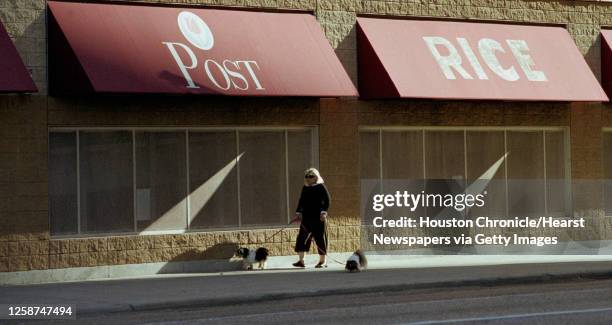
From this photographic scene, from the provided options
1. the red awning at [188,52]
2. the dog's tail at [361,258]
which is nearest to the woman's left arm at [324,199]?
the dog's tail at [361,258]

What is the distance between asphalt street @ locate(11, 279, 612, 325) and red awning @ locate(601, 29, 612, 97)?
8622 millimetres

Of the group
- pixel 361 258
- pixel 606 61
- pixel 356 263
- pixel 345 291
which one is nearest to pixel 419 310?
pixel 345 291

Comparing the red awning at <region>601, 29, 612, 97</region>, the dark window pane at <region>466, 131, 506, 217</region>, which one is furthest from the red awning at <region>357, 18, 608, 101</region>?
the dark window pane at <region>466, 131, 506, 217</region>

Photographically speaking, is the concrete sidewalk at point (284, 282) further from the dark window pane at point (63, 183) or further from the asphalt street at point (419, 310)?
the dark window pane at point (63, 183)

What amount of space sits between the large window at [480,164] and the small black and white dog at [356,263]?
298 centimetres

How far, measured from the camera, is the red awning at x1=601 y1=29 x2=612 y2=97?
84.4 feet

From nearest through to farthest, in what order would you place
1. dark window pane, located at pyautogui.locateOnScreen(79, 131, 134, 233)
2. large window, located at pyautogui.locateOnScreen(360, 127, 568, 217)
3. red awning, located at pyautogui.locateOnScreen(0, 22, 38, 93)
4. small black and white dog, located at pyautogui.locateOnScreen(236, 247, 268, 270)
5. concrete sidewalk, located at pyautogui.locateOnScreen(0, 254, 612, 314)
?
concrete sidewalk, located at pyautogui.locateOnScreen(0, 254, 612, 314) → red awning, located at pyautogui.locateOnScreen(0, 22, 38, 93) → dark window pane, located at pyautogui.locateOnScreen(79, 131, 134, 233) → small black and white dog, located at pyautogui.locateOnScreen(236, 247, 268, 270) → large window, located at pyautogui.locateOnScreen(360, 127, 568, 217)

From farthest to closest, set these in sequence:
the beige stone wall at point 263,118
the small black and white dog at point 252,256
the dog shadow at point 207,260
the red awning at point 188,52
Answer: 1. the small black and white dog at point 252,256
2. the dog shadow at point 207,260
3. the beige stone wall at point 263,118
4. the red awning at point 188,52

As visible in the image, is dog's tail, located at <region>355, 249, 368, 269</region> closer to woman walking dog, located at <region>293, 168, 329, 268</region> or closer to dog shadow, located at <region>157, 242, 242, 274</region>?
woman walking dog, located at <region>293, 168, 329, 268</region>

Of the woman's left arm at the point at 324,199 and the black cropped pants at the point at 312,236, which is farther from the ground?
the woman's left arm at the point at 324,199

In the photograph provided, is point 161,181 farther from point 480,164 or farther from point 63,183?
point 480,164

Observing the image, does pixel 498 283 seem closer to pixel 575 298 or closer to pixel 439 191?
pixel 575 298

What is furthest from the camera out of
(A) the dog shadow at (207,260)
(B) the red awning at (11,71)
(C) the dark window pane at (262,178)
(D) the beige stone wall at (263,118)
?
(C) the dark window pane at (262,178)

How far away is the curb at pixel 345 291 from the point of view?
53.1 ft
